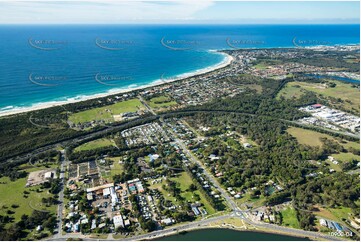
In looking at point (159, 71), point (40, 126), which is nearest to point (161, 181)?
point (40, 126)

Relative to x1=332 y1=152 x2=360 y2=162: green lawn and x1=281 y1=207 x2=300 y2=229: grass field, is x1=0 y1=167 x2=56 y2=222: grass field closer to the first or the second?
x1=281 y1=207 x2=300 y2=229: grass field

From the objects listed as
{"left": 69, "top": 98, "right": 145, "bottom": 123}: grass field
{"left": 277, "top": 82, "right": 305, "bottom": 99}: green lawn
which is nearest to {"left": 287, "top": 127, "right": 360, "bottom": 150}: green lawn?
{"left": 277, "top": 82, "right": 305, "bottom": 99}: green lawn

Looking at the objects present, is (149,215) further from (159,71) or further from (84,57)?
(84,57)

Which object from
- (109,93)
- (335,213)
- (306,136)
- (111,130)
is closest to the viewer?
(335,213)

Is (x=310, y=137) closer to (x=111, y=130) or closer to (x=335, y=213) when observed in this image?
(x=335, y=213)

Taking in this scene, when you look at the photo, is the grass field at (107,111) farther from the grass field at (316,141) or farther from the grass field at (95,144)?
the grass field at (316,141)

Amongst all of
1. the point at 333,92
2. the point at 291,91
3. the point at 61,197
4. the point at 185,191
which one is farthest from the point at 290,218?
the point at 333,92
